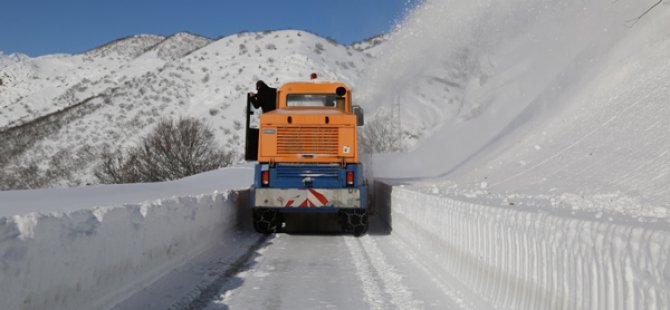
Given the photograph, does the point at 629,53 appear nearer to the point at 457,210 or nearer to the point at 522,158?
the point at 522,158

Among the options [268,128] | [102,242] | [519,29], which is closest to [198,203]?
[268,128]

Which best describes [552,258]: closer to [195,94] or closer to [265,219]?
[265,219]

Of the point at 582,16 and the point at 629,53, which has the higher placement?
the point at 582,16

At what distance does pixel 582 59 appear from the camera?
95.6 feet

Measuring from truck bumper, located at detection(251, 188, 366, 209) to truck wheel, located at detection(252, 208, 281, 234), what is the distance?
0.69m

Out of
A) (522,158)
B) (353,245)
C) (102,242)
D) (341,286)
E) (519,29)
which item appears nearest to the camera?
(102,242)

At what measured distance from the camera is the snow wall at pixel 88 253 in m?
4.46

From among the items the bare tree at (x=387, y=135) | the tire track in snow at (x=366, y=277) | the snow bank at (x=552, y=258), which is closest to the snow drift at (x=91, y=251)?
the tire track in snow at (x=366, y=277)

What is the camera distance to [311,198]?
43.0 ft

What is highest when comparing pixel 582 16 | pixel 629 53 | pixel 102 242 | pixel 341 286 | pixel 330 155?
pixel 582 16

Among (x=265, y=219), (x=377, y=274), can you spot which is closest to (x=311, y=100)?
(x=265, y=219)

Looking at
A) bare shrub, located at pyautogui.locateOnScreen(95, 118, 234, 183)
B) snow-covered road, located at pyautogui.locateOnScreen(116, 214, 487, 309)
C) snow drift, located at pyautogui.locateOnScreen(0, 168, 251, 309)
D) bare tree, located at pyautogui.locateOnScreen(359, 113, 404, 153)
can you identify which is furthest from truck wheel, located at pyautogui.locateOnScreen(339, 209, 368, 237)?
bare tree, located at pyautogui.locateOnScreen(359, 113, 404, 153)

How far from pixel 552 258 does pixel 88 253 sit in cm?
410

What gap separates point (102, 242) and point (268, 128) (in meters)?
7.35
